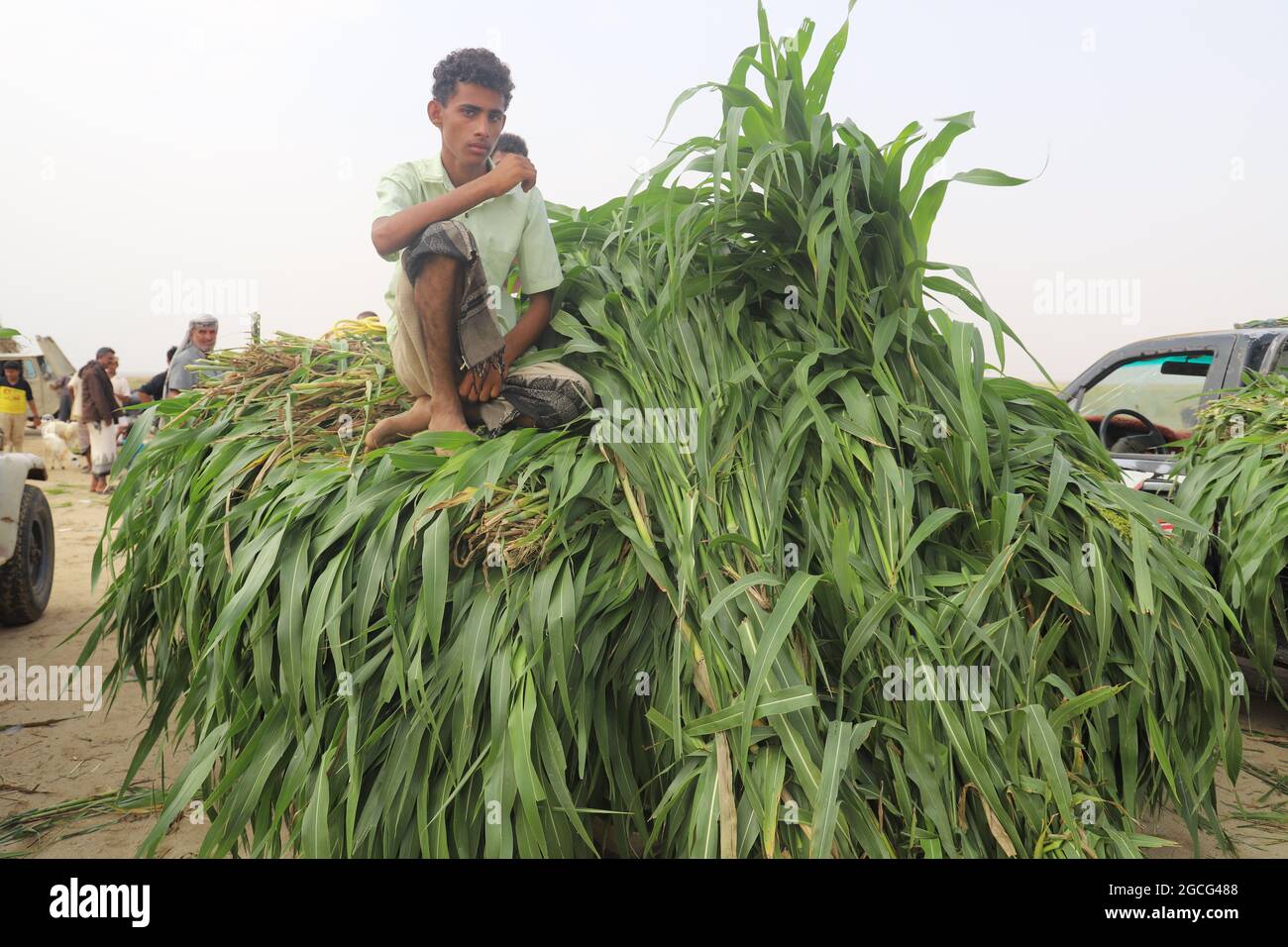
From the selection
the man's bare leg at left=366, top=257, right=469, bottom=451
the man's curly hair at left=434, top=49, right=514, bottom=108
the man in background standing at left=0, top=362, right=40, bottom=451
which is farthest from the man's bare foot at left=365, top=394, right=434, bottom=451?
the man in background standing at left=0, top=362, right=40, bottom=451

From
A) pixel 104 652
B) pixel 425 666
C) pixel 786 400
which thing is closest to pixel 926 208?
pixel 786 400

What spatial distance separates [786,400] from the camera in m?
1.92

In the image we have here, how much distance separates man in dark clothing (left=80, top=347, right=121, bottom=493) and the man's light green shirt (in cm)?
985

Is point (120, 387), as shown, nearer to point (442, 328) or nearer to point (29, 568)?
point (29, 568)

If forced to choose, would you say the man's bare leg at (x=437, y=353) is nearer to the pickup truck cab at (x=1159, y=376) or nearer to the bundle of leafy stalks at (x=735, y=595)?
the bundle of leafy stalks at (x=735, y=595)

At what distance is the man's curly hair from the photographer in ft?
6.43

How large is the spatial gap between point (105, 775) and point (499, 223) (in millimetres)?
2440

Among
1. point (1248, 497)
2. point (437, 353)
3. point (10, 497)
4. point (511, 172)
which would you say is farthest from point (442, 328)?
point (10, 497)

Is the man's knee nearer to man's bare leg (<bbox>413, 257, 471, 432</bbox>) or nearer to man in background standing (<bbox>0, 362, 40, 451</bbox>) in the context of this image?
man's bare leg (<bbox>413, 257, 471, 432</bbox>)

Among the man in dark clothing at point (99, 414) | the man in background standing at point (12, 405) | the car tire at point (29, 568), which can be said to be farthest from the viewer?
the man in dark clothing at point (99, 414)

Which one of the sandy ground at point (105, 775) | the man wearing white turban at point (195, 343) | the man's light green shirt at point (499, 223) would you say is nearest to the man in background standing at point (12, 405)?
the man wearing white turban at point (195, 343)

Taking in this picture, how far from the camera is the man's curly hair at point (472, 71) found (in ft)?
6.43

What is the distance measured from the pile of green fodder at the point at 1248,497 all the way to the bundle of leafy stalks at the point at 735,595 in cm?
97

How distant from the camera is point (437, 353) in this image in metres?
1.97
